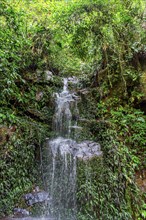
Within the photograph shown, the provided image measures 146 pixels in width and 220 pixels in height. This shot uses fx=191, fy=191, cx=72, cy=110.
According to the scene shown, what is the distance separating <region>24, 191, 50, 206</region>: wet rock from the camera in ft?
14.0

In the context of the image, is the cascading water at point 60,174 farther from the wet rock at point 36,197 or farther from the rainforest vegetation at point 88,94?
the rainforest vegetation at point 88,94

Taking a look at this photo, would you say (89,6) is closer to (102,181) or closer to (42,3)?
(42,3)

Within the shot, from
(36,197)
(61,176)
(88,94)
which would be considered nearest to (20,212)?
(36,197)

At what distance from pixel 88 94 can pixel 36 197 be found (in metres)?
3.93

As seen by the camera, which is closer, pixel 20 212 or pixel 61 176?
pixel 20 212

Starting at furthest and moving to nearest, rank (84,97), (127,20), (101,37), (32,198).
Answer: (84,97) < (101,37) < (127,20) < (32,198)

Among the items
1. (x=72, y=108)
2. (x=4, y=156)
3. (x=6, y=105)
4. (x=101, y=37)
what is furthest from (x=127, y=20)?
(x=4, y=156)

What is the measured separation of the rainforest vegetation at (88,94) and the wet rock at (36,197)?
175 mm

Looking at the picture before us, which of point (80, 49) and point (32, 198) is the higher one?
point (80, 49)

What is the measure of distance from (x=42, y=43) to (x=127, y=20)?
324cm

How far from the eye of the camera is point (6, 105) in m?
5.43

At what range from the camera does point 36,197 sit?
4375mm

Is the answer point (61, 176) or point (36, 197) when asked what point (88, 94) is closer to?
point (61, 176)

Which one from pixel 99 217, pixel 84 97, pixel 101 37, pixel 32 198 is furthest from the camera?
pixel 84 97
